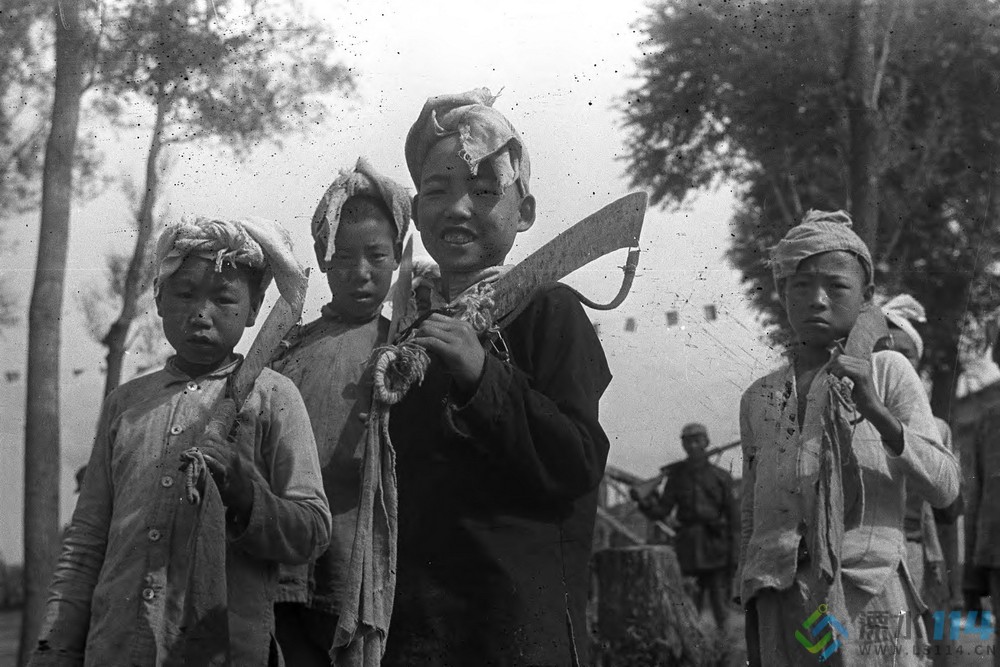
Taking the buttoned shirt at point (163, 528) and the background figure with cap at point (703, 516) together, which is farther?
the background figure with cap at point (703, 516)

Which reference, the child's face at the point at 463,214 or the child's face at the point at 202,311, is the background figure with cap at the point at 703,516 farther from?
the child's face at the point at 202,311

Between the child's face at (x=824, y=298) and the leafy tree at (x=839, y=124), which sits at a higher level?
the leafy tree at (x=839, y=124)

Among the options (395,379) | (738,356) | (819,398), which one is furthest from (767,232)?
(395,379)

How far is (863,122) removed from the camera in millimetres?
5879

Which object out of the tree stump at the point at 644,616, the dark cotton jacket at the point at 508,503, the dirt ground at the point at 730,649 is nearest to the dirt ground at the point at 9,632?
the dirt ground at the point at 730,649

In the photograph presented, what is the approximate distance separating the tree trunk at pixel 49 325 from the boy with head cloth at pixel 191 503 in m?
1.33

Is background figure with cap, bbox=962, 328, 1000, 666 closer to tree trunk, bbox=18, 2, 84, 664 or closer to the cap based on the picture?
the cap

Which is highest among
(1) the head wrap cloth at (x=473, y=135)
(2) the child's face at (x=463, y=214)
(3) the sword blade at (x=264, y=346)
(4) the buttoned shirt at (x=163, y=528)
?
(1) the head wrap cloth at (x=473, y=135)

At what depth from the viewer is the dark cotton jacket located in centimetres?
244

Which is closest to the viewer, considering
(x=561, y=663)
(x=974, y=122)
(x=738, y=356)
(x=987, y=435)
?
(x=561, y=663)

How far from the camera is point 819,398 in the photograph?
311 centimetres

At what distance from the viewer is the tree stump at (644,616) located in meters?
5.91

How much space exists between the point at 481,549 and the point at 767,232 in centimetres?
295

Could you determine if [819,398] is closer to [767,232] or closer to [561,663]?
[561,663]
